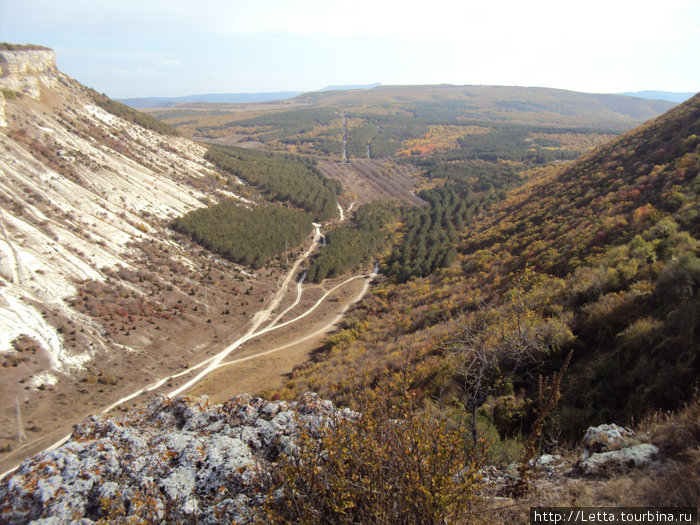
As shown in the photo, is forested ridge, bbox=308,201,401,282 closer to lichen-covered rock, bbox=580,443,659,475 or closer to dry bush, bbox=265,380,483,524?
lichen-covered rock, bbox=580,443,659,475

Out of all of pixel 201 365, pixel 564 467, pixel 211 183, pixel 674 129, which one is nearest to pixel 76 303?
pixel 201 365

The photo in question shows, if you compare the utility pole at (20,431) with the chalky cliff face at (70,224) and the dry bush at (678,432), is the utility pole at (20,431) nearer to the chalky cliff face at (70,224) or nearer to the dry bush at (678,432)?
the chalky cliff face at (70,224)

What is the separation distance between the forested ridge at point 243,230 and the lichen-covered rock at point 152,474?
39246 mm

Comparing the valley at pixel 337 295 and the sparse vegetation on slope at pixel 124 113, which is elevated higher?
the sparse vegetation on slope at pixel 124 113

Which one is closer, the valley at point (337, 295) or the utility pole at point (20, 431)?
the valley at point (337, 295)

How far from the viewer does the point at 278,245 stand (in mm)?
52938

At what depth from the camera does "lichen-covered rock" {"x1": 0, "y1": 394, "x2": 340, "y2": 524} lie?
6227 millimetres

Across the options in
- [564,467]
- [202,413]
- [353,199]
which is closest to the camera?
[564,467]

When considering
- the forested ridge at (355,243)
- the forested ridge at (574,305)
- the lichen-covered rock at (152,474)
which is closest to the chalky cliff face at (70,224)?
the lichen-covered rock at (152,474)

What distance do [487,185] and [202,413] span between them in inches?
3295

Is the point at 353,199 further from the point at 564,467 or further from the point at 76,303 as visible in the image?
the point at 564,467

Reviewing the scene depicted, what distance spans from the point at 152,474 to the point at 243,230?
45916mm

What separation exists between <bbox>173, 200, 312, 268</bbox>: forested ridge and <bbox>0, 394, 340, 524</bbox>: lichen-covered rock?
39246 millimetres

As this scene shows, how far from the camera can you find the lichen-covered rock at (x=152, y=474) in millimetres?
6227
